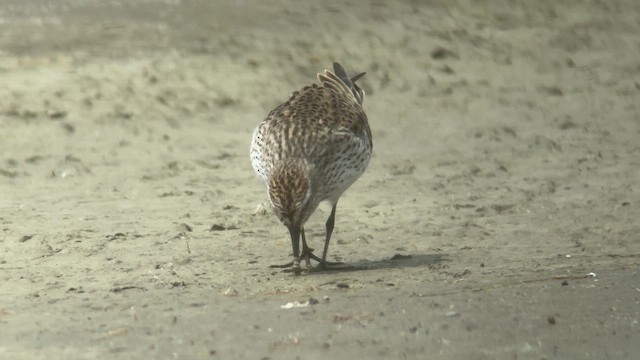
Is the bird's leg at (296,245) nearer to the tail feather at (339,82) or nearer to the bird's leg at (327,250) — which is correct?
the bird's leg at (327,250)

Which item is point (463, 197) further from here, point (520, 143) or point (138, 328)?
point (138, 328)

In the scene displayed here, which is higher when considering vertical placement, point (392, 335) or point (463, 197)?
point (392, 335)

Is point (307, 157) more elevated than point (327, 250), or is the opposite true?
point (307, 157)

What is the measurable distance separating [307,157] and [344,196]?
239 centimetres

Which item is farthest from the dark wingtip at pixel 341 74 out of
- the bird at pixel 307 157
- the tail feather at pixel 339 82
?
the bird at pixel 307 157

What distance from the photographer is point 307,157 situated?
8.80 m

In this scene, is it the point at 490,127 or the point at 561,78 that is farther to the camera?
the point at 561,78

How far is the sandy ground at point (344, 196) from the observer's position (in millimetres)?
7398

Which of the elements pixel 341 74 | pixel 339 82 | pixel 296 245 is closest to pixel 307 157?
pixel 296 245

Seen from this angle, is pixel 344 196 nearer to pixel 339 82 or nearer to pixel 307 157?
pixel 339 82

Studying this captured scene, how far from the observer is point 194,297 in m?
8.20

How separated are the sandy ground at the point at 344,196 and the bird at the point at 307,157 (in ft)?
1.31

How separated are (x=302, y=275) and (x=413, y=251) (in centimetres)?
100

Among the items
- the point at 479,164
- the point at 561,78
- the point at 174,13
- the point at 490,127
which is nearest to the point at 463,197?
the point at 479,164
